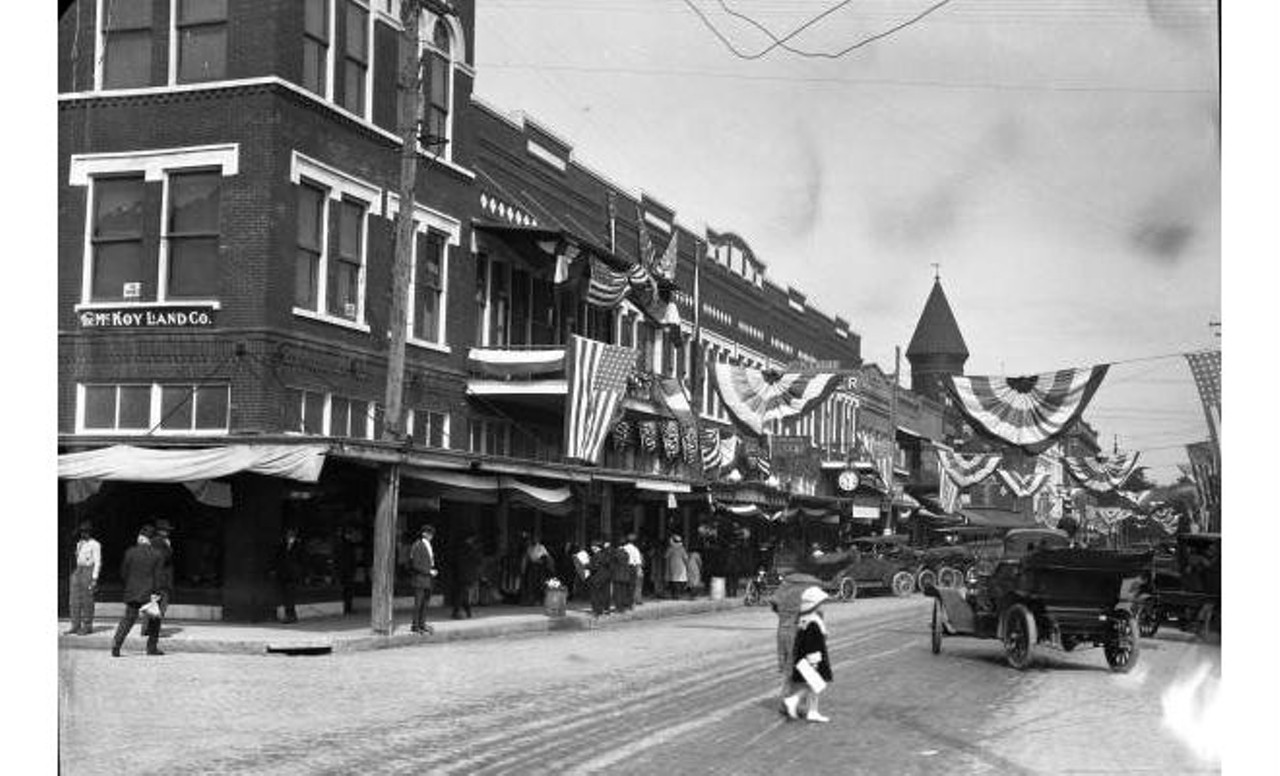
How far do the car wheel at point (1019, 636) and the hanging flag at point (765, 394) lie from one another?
3878mm

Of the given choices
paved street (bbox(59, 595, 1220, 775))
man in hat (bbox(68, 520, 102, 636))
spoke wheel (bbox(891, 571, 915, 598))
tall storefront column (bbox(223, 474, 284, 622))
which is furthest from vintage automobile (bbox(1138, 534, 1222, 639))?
man in hat (bbox(68, 520, 102, 636))

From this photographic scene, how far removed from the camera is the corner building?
26.2 feet

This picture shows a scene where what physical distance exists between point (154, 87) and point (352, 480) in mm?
4366

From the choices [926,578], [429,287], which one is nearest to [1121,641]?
[926,578]

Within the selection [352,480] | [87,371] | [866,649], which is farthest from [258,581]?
[866,649]

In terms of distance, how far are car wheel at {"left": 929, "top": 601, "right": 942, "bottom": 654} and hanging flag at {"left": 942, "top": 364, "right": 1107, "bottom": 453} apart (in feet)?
16.6

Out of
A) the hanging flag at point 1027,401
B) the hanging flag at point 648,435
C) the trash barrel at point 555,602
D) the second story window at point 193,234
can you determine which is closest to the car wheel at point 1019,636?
the hanging flag at point 1027,401

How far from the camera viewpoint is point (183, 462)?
330 inches

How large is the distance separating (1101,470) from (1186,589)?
2.32 ft

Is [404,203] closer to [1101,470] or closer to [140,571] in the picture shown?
[140,571]

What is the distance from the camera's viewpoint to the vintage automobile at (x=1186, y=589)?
22.4 feet

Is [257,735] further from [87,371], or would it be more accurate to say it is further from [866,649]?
[866,649]

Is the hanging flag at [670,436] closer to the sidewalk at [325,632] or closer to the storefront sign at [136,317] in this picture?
the sidewalk at [325,632]

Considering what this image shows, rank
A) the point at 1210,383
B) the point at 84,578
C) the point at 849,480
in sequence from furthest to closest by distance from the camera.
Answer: the point at 84,578 < the point at 849,480 < the point at 1210,383
